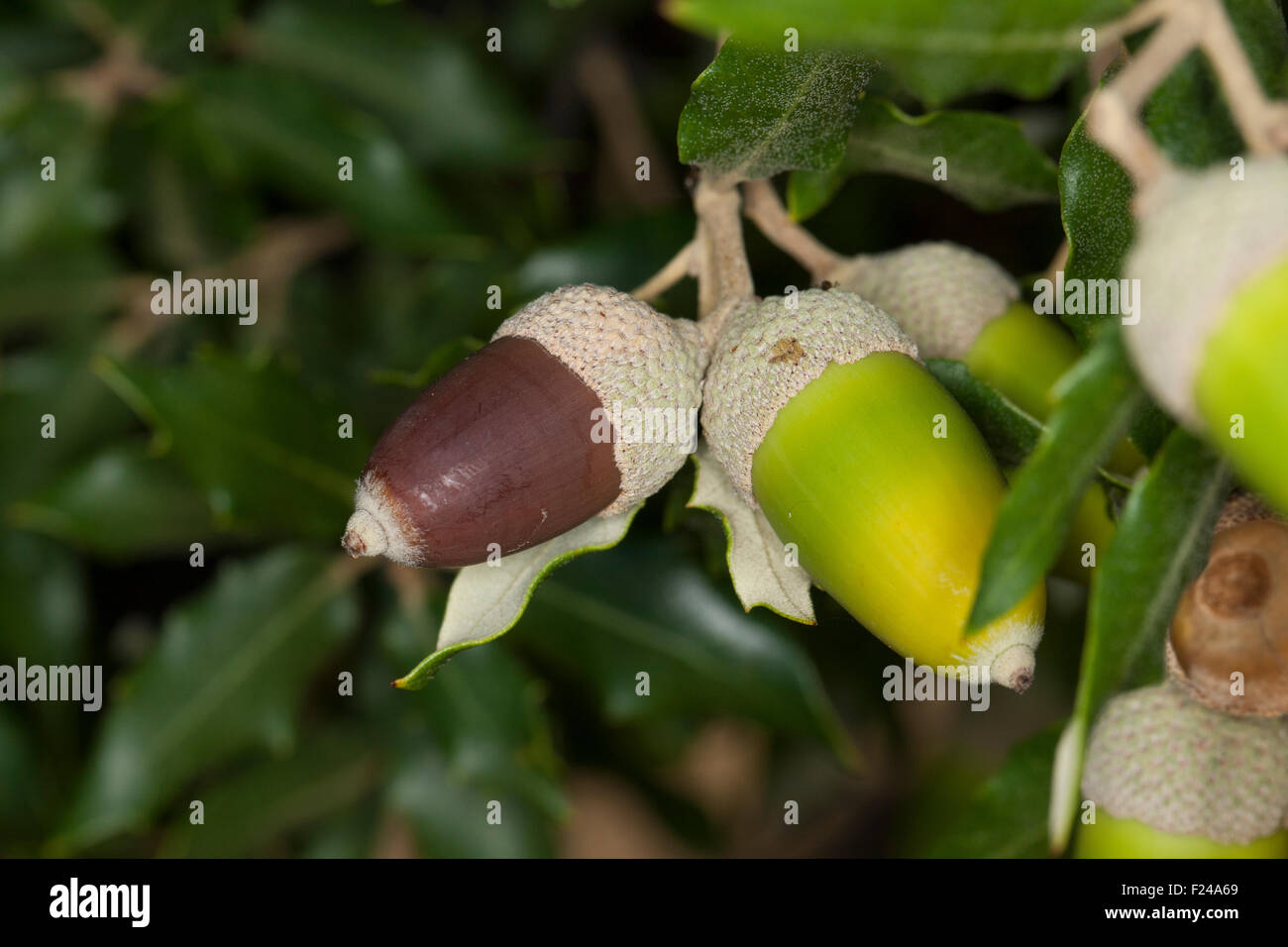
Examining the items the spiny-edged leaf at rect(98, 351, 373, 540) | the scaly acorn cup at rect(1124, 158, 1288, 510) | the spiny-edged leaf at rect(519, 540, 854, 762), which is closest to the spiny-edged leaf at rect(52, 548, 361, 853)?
the spiny-edged leaf at rect(98, 351, 373, 540)

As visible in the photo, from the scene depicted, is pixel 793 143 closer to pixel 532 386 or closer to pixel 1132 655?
pixel 532 386

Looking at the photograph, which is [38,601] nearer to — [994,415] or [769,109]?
[769,109]

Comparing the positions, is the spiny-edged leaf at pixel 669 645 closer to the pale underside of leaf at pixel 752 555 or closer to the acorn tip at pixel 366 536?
the pale underside of leaf at pixel 752 555

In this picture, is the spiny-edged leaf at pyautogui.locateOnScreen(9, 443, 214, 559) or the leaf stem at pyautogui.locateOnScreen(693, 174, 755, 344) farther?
the spiny-edged leaf at pyautogui.locateOnScreen(9, 443, 214, 559)

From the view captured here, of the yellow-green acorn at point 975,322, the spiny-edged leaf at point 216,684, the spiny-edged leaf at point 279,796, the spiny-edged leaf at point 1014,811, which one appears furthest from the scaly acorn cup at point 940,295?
the spiny-edged leaf at point 279,796

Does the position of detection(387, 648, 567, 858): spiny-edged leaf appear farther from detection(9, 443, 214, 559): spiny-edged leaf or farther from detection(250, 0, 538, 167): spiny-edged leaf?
detection(250, 0, 538, 167): spiny-edged leaf
